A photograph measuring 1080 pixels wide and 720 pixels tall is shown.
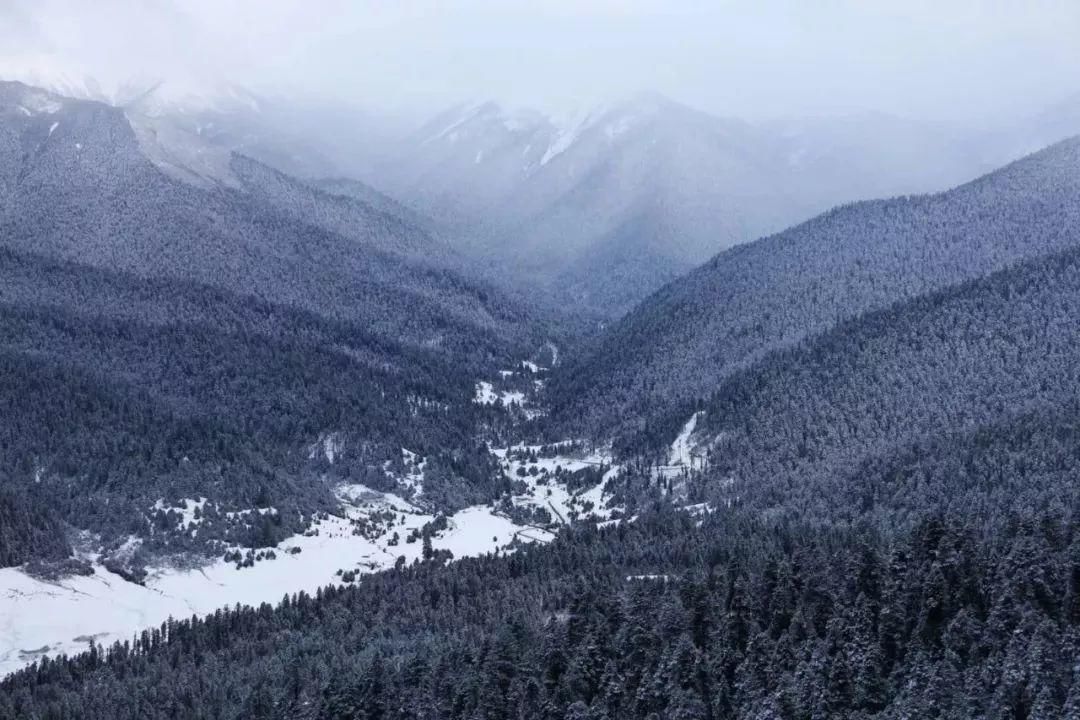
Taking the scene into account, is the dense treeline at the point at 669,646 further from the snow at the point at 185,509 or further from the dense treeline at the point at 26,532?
the snow at the point at 185,509

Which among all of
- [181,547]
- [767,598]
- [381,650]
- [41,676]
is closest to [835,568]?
[767,598]

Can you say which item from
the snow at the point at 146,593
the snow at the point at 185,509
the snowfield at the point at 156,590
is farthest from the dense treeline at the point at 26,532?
the snow at the point at 185,509

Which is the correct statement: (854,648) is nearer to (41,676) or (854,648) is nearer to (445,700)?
(445,700)

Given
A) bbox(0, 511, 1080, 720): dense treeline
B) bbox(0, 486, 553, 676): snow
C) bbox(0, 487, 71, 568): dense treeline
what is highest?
bbox(0, 487, 71, 568): dense treeline

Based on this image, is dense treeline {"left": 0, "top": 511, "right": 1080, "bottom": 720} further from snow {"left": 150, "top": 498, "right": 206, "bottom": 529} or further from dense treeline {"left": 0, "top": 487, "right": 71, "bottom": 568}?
snow {"left": 150, "top": 498, "right": 206, "bottom": 529}

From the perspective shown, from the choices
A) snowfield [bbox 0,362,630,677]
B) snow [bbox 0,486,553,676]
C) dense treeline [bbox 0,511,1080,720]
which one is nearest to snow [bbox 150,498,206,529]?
snowfield [bbox 0,362,630,677]
